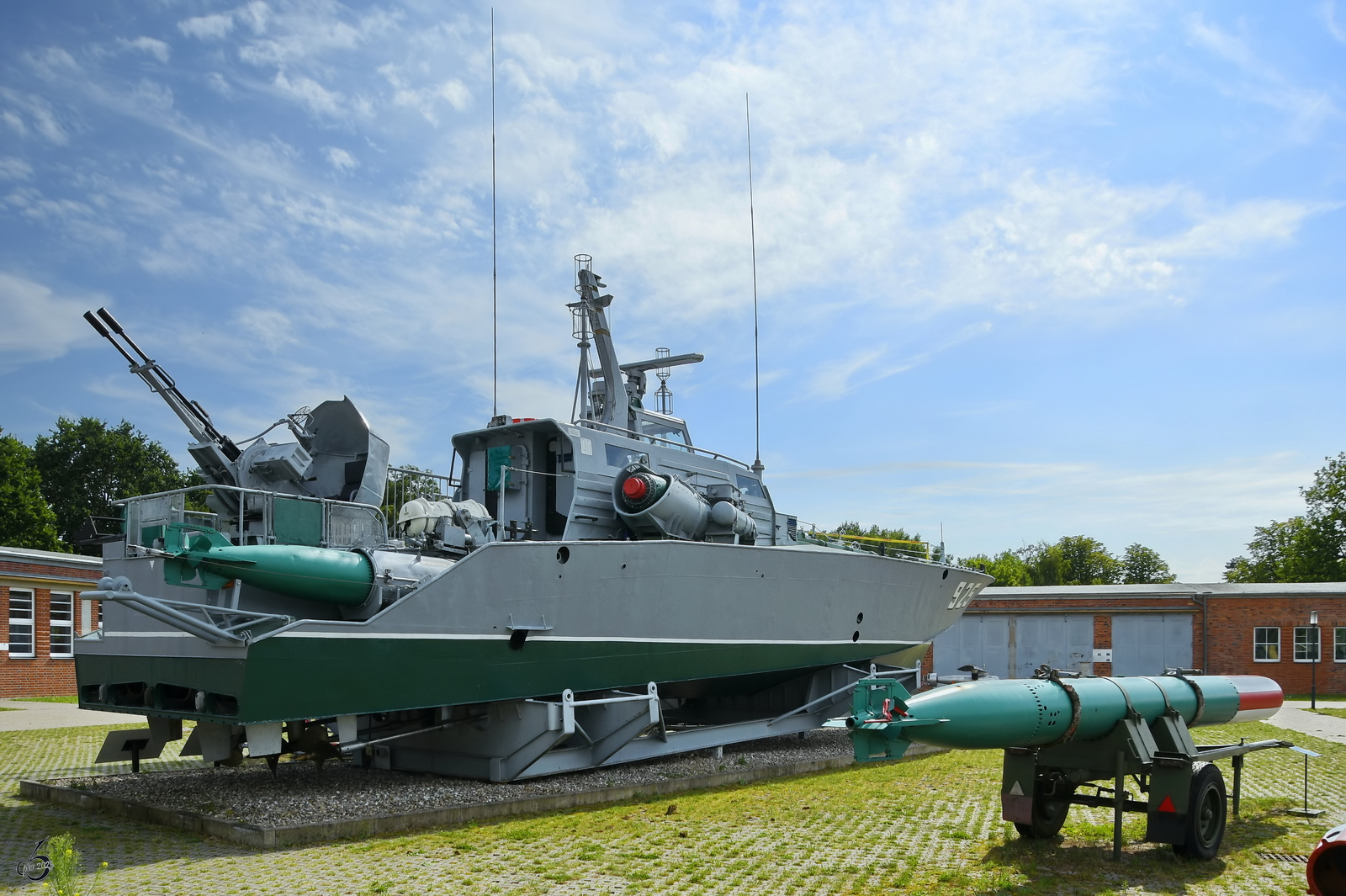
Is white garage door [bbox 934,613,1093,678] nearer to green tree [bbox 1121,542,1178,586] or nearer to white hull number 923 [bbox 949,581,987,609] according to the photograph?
white hull number 923 [bbox 949,581,987,609]

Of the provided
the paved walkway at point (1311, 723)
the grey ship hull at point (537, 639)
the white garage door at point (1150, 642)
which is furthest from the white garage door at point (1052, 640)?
the grey ship hull at point (537, 639)

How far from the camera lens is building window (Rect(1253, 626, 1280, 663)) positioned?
2483cm

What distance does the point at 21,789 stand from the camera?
1016 cm

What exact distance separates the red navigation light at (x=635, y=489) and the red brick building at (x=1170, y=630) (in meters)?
16.5

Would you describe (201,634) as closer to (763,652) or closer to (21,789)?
(21,789)

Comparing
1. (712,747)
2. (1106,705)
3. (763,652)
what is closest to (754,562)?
(763,652)

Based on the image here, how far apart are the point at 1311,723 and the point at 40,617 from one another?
24.3 meters

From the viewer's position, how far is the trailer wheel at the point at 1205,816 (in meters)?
7.25

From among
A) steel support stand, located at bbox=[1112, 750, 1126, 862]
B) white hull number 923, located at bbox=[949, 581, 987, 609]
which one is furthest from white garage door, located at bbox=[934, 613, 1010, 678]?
steel support stand, located at bbox=[1112, 750, 1126, 862]

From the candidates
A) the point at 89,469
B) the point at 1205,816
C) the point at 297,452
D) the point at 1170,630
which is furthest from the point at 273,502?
the point at 89,469

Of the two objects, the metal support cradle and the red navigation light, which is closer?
the metal support cradle

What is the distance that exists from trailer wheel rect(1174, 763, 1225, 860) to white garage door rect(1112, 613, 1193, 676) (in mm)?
19208

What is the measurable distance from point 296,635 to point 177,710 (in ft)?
5.12

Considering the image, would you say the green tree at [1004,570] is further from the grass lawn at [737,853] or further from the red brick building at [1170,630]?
the grass lawn at [737,853]
